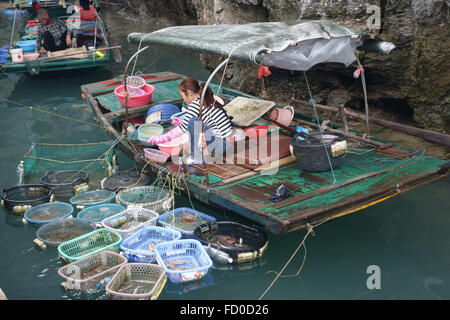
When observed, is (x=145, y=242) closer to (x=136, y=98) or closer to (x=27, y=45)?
(x=136, y=98)

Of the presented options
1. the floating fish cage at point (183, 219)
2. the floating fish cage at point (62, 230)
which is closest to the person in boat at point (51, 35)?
the floating fish cage at point (62, 230)

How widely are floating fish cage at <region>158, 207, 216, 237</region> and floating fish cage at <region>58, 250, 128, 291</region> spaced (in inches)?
31.4

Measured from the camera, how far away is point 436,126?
828cm

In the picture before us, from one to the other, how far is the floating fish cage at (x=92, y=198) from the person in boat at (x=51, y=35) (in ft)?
22.6

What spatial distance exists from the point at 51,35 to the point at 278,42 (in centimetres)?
858

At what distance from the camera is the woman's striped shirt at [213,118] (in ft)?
20.6

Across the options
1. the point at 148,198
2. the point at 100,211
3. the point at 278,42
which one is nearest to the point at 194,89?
the point at 278,42

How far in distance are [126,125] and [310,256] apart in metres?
3.54

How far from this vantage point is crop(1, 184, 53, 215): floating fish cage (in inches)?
254

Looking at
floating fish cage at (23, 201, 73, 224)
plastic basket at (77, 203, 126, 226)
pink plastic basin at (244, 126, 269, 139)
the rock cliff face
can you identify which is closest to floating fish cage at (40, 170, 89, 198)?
floating fish cage at (23, 201, 73, 224)

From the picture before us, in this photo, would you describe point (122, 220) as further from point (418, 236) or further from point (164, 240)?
point (418, 236)

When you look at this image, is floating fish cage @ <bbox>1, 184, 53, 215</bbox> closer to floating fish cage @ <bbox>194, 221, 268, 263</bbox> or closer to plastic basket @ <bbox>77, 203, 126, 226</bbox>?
plastic basket @ <bbox>77, 203, 126, 226</bbox>

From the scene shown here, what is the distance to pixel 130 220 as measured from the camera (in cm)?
608

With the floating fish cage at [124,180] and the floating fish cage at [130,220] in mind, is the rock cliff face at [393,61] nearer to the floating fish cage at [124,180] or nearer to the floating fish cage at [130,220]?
the floating fish cage at [124,180]
